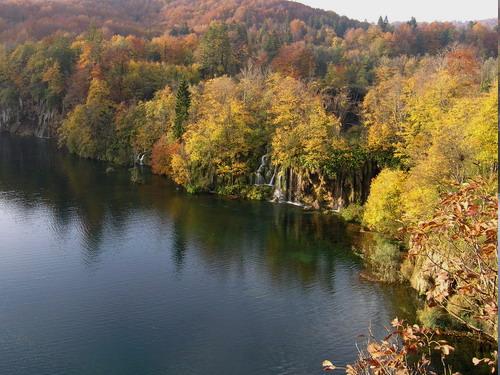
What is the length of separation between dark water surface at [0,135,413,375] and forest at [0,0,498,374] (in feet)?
8.69

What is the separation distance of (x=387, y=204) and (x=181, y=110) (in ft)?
69.0

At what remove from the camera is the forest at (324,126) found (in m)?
5.89

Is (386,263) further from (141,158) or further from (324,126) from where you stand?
(141,158)

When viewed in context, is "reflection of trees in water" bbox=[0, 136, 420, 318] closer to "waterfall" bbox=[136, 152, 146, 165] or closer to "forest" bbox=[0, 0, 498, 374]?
"forest" bbox=[0, 0, 498, 374]

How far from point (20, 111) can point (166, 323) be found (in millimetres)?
54768

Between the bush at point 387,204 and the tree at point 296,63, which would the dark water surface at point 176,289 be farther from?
the tree at point 296,63

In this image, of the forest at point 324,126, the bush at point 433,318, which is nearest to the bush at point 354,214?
the forest at point 324,126

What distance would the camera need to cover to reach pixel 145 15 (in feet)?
419

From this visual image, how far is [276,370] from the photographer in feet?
53.0

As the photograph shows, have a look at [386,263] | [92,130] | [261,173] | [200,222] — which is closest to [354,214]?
[200,222]

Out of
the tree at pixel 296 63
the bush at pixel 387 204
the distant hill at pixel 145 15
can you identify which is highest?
the distant hill at pixel 145 15

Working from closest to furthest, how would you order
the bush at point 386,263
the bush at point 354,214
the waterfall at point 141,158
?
the bush at point 386,263 → the bush at point 354,214 → the waterfall at point 141,158

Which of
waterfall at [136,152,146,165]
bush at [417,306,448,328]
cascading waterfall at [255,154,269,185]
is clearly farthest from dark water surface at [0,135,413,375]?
waterfall at [136,152,146,165]

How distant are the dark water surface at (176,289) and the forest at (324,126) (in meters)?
2.65
